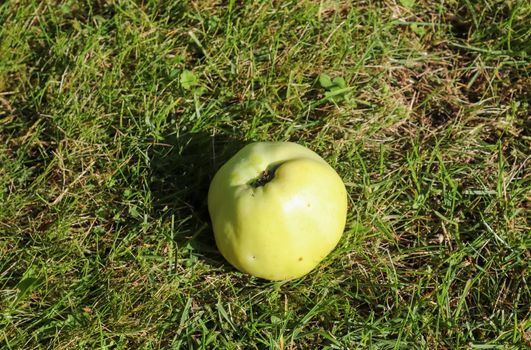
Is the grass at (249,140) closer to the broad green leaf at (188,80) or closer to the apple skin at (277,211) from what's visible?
the broad green leaf at (188,80)

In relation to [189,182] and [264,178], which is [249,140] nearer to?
[189,182]


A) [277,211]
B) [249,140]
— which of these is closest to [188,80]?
[249,140]

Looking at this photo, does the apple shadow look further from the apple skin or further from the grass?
the apple skin

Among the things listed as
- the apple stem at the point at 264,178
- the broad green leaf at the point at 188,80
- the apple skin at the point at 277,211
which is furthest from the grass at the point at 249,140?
the apple stem at the point at 264,178

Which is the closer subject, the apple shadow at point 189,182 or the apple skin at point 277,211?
the apple skin at point 277,211

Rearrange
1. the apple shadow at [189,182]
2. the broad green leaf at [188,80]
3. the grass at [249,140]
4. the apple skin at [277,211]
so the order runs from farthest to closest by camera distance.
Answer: the broad green leaf at [188,80], the apple shadow at [189,182], the grass at [249,140], the apple skin at [277,211]

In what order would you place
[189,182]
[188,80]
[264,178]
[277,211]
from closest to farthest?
[277,211]
[264,178]
[189,182]
[188,80]

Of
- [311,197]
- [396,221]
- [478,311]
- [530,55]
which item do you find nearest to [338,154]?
[396,221]
